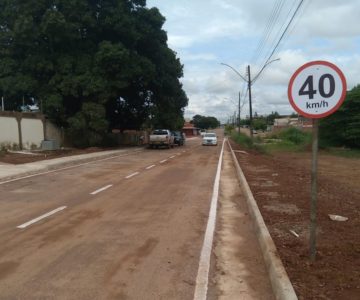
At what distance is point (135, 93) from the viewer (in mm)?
46938

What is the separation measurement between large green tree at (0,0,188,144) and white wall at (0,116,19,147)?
471 centimetres

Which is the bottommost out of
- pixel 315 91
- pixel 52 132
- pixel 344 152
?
pixel 344 152

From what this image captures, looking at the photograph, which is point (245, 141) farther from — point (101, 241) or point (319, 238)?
point (101, 241)

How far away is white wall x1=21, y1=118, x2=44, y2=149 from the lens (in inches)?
1316

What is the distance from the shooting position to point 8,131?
3127 centimetres

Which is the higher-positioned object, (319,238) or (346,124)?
(346,124)

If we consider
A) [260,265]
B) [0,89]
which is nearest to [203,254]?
[260,265]

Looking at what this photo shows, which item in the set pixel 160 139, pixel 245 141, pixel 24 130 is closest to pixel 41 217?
pixel 24 130

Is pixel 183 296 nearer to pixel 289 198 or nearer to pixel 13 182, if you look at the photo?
pixel 289 198

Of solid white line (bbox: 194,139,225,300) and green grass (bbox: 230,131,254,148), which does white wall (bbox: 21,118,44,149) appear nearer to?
green grass (bbox: 230,131,254,148)

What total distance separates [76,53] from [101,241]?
1325 inches

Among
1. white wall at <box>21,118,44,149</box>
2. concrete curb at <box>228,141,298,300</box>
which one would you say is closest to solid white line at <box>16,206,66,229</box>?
concrete curb at <box>228,141,298,300</box>

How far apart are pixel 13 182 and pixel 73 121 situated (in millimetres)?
20378

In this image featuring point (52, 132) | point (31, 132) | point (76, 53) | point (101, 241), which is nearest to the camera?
point (101, 241)
